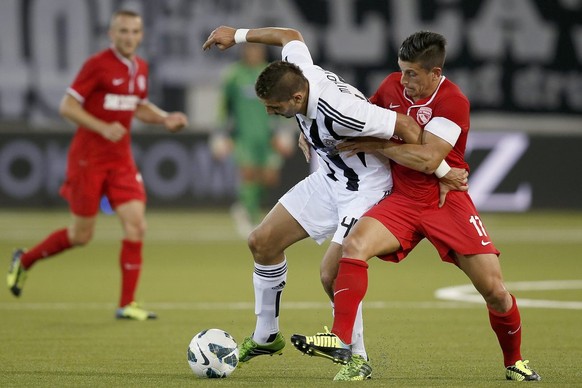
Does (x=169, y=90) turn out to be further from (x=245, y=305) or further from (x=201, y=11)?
(x=245, y=305)

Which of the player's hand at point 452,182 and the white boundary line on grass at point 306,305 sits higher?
the player's hand at point 452,182

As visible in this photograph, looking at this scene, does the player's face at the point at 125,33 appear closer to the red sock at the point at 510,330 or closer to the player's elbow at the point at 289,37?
the player's elbow at the point at 289,37

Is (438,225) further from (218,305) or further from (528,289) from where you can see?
(528,289)

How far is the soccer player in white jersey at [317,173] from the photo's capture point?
6.73 meters

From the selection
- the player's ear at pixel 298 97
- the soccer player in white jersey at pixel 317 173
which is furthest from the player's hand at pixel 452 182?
the player's ear at pixel 298 97

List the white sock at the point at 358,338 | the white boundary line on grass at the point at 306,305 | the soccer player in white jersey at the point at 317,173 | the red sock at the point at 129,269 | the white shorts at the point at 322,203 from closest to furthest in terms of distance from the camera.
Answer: the soccer player in white jersey at the point at 317,173, the white sock at the point at 358,338, the white shorts at the point at 322,203, the red sock at the point at 129,269, the white boundary line on grass at the point at 306,305

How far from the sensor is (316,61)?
69.7ft

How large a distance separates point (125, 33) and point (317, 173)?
3.16 metres

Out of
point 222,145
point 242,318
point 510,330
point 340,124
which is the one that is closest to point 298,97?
point 340,124

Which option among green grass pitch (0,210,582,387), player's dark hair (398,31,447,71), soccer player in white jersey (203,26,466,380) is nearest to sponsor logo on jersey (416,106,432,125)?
soccer player in white jersey (203,26,466,380)

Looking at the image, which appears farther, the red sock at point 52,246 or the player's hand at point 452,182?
the red sock at point 52,246

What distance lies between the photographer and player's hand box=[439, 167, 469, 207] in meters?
7.04

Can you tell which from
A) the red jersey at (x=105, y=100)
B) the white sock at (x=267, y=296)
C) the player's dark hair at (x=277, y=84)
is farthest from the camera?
the red jersey at (x=105, y=100)

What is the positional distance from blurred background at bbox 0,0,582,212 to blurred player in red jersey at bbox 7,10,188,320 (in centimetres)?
1000
